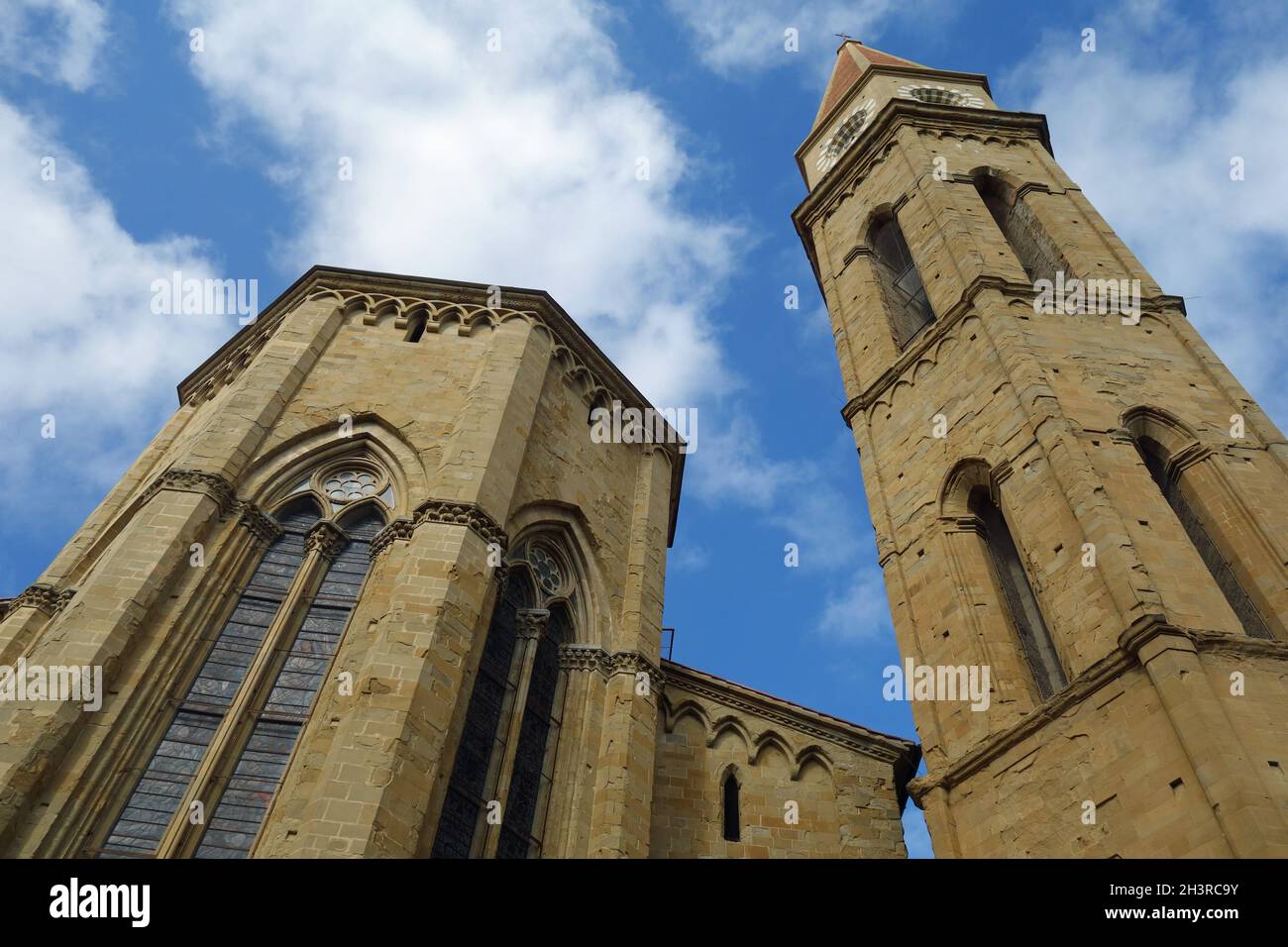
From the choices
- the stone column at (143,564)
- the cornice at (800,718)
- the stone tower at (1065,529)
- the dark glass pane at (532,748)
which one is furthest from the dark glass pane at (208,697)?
the stone tower at (1065,529)

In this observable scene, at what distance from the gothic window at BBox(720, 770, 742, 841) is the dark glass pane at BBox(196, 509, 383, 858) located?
5193mm

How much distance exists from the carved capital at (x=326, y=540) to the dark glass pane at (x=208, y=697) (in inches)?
7.0

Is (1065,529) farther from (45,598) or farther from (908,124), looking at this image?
(908,124)

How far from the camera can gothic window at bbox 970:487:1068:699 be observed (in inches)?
413

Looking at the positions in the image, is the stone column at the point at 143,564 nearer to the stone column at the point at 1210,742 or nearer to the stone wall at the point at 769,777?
the stone wall at the point at 769,777

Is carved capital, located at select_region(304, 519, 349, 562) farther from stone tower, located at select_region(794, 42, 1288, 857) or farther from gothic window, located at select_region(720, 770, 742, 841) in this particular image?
stone tower, located at select_region(794, 42, 1288, 857)

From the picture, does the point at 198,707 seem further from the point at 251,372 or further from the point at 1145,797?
the point at 1145,797

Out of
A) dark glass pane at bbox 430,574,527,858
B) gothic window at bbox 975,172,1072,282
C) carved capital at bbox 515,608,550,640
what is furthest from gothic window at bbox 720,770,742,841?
gothic window at bbox 975,172,1072,282

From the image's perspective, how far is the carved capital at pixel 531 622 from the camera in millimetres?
11398

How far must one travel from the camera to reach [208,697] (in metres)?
9.47

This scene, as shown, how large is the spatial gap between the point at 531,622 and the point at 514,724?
53.2 inches
